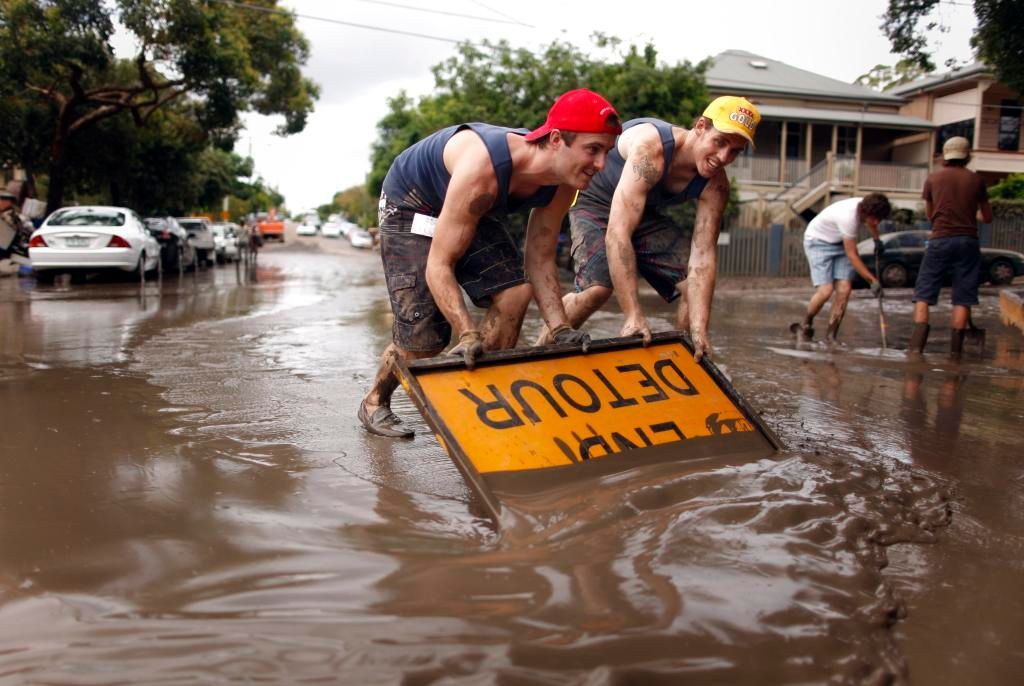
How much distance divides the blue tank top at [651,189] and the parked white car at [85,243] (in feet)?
36.9

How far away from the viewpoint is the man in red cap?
332cm

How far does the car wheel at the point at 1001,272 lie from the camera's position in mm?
19266

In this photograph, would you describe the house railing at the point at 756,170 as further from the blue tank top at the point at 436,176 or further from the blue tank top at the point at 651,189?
the blue tank top at the point at 436,176

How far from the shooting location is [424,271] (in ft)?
12.8

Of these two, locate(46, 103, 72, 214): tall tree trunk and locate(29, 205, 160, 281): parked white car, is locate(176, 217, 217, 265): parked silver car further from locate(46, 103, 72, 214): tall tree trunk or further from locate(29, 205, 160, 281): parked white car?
locate(29, 205, 160, 281): parked white car

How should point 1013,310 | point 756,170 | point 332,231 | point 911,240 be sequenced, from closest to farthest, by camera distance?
point 1013,310, point 911,240, point 756,170, point 332,231

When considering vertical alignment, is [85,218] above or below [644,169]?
below

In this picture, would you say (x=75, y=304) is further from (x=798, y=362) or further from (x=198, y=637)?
(x=198, y=637)

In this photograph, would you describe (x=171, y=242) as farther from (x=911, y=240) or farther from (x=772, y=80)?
(x=772, y=80)

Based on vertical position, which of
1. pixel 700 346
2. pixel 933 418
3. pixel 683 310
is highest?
pixel 683 310

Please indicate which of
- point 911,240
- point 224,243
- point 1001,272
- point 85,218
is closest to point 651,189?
point 85,218

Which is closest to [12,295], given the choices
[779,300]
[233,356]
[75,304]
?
[75,304]

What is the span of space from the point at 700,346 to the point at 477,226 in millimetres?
1106

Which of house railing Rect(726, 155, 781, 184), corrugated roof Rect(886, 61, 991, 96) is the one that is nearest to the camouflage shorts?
house railing Rect(726, 155, 781, 184)
